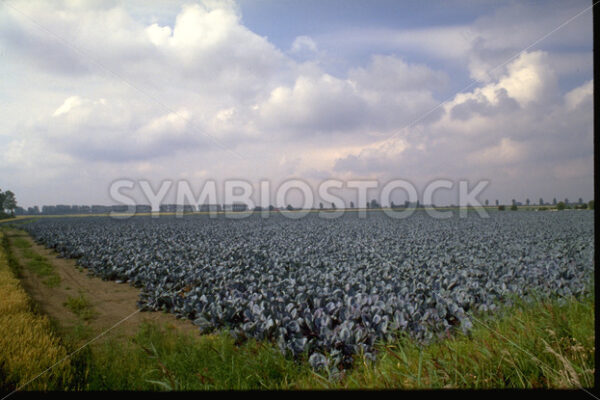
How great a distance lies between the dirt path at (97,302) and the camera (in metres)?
5.68

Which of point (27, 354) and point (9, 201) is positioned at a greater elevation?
point (9, 201)

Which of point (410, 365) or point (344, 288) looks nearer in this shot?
point (410, 365)

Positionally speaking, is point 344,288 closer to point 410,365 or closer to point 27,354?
point 410,365

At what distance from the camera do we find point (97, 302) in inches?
289

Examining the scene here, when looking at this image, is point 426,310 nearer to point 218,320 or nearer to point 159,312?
point 218,320

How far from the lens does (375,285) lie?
6375 mm

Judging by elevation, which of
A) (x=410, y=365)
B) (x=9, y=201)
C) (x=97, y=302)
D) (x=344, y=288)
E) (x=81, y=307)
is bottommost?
(x=97, y=302)

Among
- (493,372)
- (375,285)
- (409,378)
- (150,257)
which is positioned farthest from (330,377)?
(150,257)

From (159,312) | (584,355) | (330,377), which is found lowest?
(159,312)

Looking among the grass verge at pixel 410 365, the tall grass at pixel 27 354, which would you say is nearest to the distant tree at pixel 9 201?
the tall grass at pixel 27 354

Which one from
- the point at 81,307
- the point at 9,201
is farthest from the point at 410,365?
the point at 9,201

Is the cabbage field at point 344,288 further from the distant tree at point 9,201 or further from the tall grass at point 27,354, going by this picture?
the distant tree at point 9,201

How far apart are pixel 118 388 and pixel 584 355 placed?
4.53 meters

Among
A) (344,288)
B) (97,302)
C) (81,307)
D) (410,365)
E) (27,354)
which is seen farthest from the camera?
(97,302)
